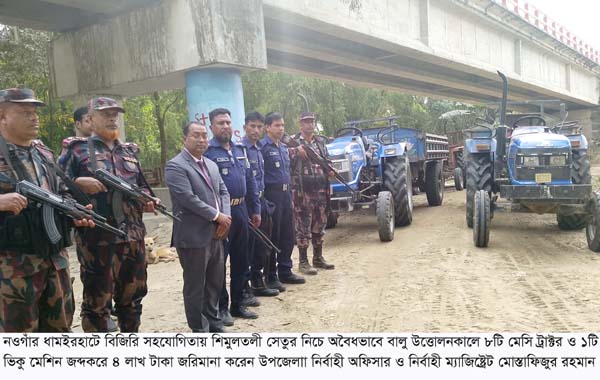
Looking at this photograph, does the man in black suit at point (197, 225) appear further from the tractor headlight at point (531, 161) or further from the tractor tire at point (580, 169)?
the tractor tire at point (580, 169)

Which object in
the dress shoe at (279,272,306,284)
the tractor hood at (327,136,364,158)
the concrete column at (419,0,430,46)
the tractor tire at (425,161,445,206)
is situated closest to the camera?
the dress shoe at (279,272,306,284)

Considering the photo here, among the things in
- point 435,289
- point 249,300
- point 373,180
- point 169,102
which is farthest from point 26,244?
point 169,102

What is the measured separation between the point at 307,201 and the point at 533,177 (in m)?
3.01

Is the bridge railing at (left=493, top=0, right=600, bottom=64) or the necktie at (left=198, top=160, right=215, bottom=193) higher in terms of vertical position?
the bridge railing at (left=493, top=0, right=600, bottom=64)

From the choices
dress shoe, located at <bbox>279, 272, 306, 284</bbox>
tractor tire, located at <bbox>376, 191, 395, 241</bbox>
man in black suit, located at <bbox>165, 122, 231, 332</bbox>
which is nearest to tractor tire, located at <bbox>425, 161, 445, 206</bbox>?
tractor tire, located at <bbox>376, 191, 395, 241</bbox>

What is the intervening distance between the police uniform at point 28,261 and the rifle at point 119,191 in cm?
39

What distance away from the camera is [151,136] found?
69.2 ft

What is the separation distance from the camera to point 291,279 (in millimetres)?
5203

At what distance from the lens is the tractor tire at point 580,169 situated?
671cm

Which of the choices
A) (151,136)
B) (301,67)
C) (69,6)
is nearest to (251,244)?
(69,6)

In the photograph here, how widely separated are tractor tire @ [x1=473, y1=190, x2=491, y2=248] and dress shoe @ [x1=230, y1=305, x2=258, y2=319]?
129 inches

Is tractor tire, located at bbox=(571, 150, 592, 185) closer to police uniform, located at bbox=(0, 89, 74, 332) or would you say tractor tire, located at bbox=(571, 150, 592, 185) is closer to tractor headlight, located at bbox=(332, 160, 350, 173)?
tractor headlight, located at bbox=(332, 160, 350, 173)

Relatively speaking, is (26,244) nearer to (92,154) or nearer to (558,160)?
(92,154)

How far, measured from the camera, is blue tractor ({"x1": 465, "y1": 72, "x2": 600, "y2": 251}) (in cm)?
575
